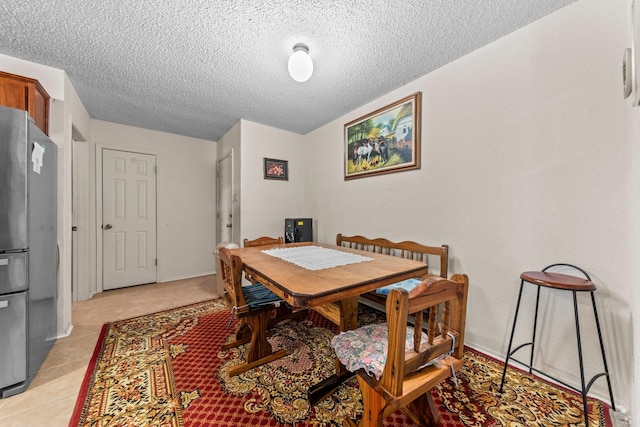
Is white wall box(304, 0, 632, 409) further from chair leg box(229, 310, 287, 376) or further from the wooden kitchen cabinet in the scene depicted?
the wooden kitchen cabinet

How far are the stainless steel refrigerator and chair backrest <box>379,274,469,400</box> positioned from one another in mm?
2182

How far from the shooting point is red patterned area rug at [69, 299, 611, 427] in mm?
1289

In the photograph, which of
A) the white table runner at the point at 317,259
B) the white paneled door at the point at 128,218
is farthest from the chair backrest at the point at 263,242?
the white paneled door at the point at 128,218

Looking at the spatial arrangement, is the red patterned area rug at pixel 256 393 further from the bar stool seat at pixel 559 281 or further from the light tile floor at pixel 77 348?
the bar stool seat at pixel 559 281

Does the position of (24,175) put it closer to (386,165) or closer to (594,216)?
(386,165)

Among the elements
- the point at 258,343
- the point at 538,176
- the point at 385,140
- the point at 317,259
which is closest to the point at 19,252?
the point at 258,343

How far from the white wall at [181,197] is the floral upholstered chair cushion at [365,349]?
12.4 ft

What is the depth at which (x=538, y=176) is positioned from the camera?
1620mm

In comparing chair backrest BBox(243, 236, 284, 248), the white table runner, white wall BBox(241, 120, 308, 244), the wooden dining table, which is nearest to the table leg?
the wooden dining table

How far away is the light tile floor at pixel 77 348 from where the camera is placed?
134 cm

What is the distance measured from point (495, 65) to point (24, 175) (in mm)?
3330

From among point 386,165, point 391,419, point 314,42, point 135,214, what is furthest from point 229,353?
point 135,214

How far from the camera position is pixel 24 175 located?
1494 mm

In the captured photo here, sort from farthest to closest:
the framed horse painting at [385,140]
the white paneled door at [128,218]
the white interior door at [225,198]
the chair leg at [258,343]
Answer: the white interior door at [225,198]
the white paneled door at [128,218]
the framed horse painting at [385,140]
the chair leg at [258,343]
